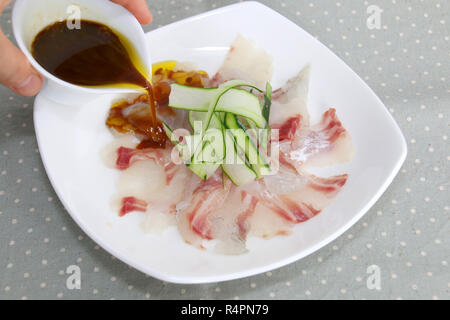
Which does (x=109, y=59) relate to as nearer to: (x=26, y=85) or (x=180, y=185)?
(x=26, y=85)

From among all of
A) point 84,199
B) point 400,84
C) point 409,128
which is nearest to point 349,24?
point 400,84

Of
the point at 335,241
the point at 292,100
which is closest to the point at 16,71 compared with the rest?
the point at 292,100

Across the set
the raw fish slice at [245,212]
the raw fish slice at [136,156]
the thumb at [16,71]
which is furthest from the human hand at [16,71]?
the raw fish slice at [245,212]

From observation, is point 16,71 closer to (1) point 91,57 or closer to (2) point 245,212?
(1) point 91,57

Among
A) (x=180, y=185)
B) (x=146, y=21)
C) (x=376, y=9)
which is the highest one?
(x=376, y=9)

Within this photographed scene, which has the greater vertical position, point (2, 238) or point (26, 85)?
point (26, 85)

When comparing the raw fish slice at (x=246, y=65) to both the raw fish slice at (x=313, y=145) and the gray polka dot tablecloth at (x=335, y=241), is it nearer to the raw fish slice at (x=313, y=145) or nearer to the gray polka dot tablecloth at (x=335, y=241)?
the raw fish slice at (x=313, y=145)
